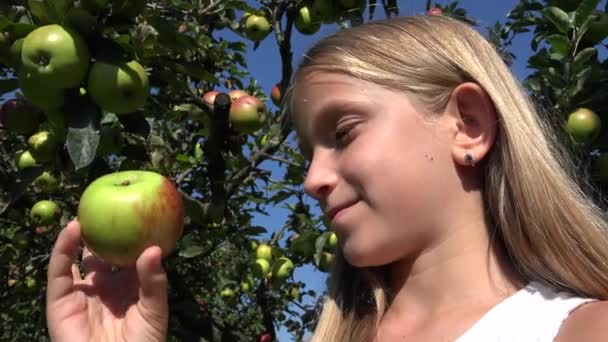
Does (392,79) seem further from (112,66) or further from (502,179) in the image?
(112,66)

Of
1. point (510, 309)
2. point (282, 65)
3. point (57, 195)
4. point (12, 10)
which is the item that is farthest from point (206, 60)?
point (510, 309)

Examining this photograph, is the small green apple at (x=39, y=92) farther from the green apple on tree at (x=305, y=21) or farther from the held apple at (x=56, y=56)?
the green apple on tree at (x=305, y=21)

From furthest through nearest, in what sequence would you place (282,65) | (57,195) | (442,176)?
(57,195), (282,65), (442,176)

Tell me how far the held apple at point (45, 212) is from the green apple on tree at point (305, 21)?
137cm

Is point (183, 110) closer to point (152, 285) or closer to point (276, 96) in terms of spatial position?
point (276, 96)

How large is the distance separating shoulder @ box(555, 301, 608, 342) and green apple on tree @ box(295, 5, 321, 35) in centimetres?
190

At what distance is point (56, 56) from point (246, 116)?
4.50ft

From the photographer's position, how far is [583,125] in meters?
2.44

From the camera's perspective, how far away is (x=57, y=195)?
3.29 metres

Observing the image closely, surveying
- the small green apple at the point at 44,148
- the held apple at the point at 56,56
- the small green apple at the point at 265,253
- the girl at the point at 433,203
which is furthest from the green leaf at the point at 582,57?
the small green apple at the point at 265,253

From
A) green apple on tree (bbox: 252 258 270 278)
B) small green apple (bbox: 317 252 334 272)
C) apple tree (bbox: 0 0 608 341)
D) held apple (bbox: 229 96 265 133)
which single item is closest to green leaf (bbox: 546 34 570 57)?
apple tree (bbox: 0 0 608 341)

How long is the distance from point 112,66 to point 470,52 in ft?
2.94

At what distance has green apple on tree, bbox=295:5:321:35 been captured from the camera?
2.86 meters

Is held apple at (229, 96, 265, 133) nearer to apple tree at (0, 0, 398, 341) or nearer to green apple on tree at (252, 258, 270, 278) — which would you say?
apple tree at (0, 0, 398, 341)
